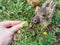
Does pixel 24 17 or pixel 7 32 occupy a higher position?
pixel 24 17

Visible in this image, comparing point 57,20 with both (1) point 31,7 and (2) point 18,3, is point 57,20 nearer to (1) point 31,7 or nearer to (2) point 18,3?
(1) point 31,7

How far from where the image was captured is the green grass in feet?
11.0

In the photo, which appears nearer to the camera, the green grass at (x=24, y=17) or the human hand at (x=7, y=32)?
the human hand at (x=7, y=32)

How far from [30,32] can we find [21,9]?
1.76ft

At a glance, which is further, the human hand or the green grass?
the green grass

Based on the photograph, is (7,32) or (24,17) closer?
(7,32)

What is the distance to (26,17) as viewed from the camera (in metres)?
3.73

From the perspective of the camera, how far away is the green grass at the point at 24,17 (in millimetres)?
3355

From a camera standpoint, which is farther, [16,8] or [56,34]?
[16,8]

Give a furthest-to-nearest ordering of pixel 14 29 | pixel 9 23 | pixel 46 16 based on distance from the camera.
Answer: pixel 46 16 → pixel 9 23 → pixel 14 29

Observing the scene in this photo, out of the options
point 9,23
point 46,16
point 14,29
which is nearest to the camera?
point 14,29

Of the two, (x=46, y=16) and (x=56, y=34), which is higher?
(x=46, y=16)

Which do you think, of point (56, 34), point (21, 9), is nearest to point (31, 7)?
point (21, 9)

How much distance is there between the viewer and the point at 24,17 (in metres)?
3.73
